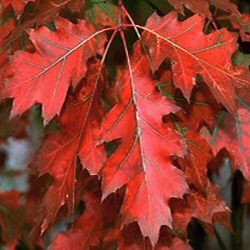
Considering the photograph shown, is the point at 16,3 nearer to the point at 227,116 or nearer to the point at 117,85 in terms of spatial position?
the point at 117,85

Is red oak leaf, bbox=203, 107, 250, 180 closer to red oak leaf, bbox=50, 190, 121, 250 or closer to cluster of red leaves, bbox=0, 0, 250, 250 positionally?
cluster of red leaves, bbox=0, 0, 250, 250

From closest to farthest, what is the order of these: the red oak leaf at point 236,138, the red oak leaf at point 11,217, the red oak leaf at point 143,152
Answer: the red oak leaf at point 143,152 → the red oak leaf at point 236,138 → the red oak leaf at point 11,217

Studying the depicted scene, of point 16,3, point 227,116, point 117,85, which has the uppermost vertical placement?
point 16,3

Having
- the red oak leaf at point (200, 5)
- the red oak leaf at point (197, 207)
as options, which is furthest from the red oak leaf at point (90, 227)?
the red oak leaf at point (200, 5)

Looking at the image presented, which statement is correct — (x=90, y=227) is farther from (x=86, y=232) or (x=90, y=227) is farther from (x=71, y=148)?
(x=71, y=148)

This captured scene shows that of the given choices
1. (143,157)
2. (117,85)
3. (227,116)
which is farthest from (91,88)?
(227,116)

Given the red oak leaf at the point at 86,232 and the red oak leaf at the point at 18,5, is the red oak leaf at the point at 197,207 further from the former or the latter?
the red oak leaf at the point at 18,5

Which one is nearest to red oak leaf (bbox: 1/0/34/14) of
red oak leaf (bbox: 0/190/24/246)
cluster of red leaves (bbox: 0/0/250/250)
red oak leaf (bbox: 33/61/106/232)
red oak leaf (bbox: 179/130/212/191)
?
cluster of red leaves (bbox: 0/0/250/250)
